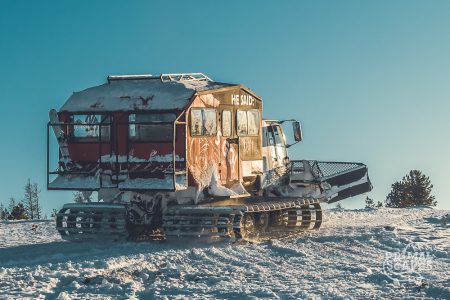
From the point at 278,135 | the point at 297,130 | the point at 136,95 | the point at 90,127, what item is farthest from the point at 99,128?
the point at 297,130

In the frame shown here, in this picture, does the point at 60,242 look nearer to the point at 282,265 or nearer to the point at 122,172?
the point at 122,172

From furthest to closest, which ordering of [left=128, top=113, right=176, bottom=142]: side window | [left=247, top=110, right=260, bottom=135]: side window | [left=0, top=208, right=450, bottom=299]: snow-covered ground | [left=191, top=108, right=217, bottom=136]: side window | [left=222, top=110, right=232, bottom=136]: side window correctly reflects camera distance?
[left=247, top=110, right=260, bottom=135]: side window < [left=222, top=110, right=232, bottom=136]: side window < [left=191, top=108, right=217, bottom=136]: side window < [left=128, top=113, right=176, bottom=142]: side window < [left=0, top=208, right=450, bottom=299]: snow-covered ground

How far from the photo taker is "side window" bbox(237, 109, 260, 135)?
1938 centimetres

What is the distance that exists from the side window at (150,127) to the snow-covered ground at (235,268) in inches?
97.5

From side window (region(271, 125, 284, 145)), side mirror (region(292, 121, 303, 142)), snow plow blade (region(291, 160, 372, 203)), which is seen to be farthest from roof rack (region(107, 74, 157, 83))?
snow plow blade (region(291, 160, 372, 203))

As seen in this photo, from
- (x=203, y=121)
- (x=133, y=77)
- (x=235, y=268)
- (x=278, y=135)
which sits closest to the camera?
(x=235, y=268)

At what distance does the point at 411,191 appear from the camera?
128ft

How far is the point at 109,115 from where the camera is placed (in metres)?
18.2

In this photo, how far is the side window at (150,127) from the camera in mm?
17500

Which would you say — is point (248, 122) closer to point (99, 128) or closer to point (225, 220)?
point (225, 220)

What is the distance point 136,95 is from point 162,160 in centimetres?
177

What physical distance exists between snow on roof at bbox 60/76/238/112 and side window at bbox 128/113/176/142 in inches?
9.8

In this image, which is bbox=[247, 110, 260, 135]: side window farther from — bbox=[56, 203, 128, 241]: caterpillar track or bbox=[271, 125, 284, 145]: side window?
bbox=[56, 203, 128, 241]: caterpillar track

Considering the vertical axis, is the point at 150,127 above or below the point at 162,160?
above
